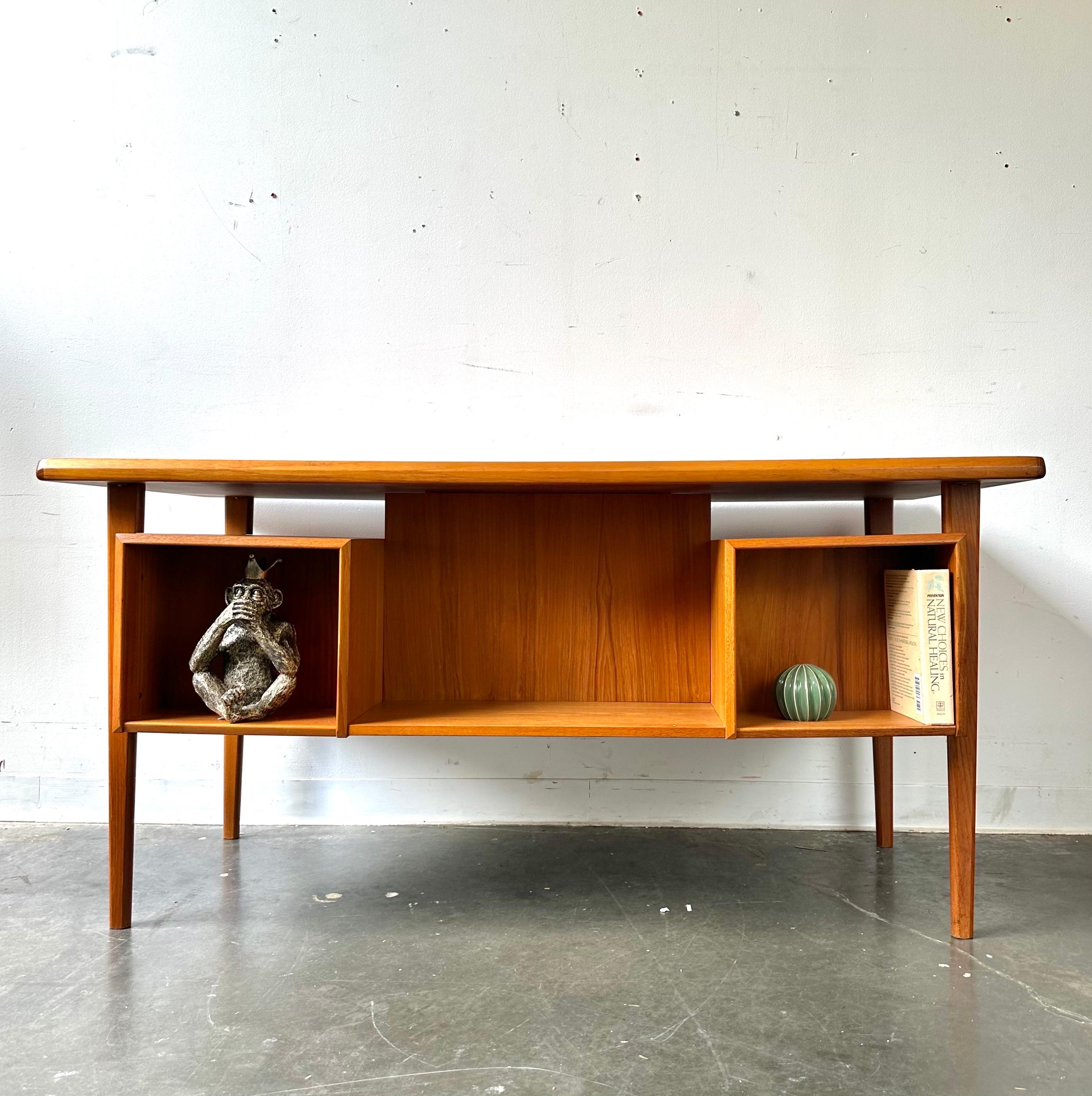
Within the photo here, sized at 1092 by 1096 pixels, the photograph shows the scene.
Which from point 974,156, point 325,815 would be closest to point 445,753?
point 325,815

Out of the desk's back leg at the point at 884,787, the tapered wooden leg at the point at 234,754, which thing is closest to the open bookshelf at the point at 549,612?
the tapered wooden leg at the point at 234,754

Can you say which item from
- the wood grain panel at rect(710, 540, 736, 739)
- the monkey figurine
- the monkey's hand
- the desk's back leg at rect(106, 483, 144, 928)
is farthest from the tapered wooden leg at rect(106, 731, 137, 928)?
the wood grain panel at rect(710, 540, 736, 739)

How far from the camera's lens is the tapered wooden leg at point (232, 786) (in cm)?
204

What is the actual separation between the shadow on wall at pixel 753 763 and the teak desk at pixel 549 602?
0.19 meters

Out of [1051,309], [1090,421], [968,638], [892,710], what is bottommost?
[892,710]

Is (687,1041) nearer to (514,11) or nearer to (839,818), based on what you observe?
(839,818)

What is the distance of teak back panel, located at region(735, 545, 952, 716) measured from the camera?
174 centimetres

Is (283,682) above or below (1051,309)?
below

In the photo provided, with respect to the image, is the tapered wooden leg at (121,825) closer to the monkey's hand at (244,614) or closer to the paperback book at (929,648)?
the monkey's hand at (244,614)

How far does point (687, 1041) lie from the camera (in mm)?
1193

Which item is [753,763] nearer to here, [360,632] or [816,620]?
[816,620]

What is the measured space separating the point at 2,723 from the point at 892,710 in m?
2.13

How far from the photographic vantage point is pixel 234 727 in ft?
5.05

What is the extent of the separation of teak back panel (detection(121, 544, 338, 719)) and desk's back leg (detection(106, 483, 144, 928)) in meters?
0.03
